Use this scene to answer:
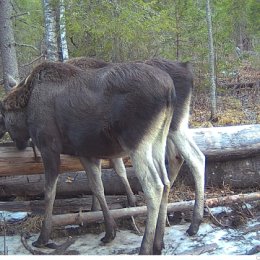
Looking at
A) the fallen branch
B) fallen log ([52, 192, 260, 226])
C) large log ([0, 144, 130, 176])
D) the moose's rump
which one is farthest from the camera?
large log ([0, 144, 130, 176])

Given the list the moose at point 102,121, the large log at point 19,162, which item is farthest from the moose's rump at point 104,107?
the large log at point 19,162

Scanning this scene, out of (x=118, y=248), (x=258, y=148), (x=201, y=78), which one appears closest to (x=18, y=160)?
(x=118, y=248)

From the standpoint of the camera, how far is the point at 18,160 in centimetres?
722

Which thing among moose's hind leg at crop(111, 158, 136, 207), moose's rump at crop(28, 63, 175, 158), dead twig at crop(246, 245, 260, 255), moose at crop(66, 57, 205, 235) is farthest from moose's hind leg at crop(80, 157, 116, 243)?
dead twig at crop(246, 245, 260, 255)

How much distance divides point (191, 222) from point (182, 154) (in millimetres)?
894

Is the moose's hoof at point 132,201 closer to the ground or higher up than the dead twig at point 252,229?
closer to the ground

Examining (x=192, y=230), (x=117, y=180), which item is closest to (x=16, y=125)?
(x=117, y=180)

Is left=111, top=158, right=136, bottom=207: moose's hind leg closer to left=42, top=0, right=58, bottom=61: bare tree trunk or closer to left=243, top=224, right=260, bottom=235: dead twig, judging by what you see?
left=243, top=224, right=260, bottom=235: dead twig

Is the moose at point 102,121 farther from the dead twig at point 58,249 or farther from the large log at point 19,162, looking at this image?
the large log at point 19,162

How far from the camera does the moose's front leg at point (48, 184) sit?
647 cm

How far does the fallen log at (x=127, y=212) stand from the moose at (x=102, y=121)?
21 cm

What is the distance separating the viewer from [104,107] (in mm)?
6012

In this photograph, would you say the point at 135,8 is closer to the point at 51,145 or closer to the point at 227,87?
the point at 227,87

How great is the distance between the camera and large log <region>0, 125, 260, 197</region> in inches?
309
